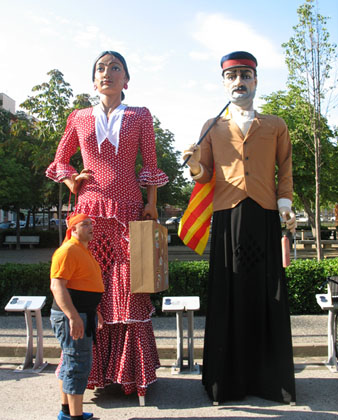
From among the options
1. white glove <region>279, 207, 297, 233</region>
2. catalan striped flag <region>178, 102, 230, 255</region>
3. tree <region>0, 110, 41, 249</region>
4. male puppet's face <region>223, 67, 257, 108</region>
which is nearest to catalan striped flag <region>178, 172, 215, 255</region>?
catalan striped flag <region>178, 102, 230, 255</region>

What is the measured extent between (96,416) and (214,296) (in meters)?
1.32

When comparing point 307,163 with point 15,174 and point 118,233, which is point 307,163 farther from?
point 118,233

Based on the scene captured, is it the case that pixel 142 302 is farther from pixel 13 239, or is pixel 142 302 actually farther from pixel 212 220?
pixel 13 239

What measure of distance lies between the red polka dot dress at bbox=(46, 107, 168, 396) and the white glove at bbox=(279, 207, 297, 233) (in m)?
1.07

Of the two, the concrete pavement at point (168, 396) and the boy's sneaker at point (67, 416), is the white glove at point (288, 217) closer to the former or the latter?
the concrete pavement at point (168, 396)

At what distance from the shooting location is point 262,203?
12.1 ft

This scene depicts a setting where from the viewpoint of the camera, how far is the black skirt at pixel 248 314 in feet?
11.8

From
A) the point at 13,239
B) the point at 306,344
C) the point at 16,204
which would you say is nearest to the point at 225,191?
the point at 306,344

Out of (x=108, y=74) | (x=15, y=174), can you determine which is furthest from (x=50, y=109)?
(x=108, y=74)

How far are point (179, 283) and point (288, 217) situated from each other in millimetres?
3813

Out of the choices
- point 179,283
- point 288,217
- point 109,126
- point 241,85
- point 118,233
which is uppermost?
point 241,85

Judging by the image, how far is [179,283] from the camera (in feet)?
23.4

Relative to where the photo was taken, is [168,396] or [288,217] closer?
[288,217]

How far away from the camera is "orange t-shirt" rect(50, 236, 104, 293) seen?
2949 millimetres
